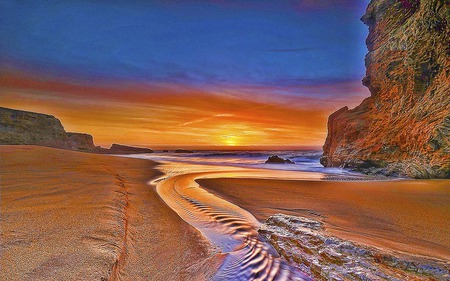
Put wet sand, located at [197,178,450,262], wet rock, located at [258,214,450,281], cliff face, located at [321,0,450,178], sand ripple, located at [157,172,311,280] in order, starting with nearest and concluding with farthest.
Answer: wet rock, located at [258,214,450,281], sand ripple, located at [157,172,311,280], wet sand, located at [197,178,450,262], cliff face, located at [321,0,450,178]

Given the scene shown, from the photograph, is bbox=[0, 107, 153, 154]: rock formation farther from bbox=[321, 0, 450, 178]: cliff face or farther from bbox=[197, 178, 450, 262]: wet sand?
bbox=[321, 0, 450, 178]: cliff face

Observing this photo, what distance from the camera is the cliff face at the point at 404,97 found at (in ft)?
29.3

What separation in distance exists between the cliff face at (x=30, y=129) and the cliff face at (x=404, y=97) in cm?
4290

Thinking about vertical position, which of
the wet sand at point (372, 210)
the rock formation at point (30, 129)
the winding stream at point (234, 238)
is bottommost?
the winding stream at point (234, 238)

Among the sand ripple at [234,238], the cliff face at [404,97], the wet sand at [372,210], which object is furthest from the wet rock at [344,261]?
the cliff face at [404,97]

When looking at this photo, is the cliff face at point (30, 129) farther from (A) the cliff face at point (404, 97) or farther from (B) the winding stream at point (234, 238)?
(A) the cliff face at point (404, 97)

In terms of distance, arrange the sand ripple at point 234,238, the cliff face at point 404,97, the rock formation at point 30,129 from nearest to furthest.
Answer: the sand ripple at point 234,238 → the cliff face at point 404,97 → the rock formation at point 30,129

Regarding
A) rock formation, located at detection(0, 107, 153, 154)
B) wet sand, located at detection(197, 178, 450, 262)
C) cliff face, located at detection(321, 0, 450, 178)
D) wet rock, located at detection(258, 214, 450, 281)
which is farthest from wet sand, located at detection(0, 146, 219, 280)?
rock formation, located at detection(0, 107, 153, 154)

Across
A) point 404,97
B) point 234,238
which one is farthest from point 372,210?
point 404,97

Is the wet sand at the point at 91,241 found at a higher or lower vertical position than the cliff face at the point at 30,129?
lower

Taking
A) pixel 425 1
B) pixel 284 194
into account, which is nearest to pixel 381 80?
pixel 425 1

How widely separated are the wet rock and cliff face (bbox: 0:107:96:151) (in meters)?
42.3

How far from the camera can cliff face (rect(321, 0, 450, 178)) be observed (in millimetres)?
8930

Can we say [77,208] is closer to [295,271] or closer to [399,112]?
[295,271]
